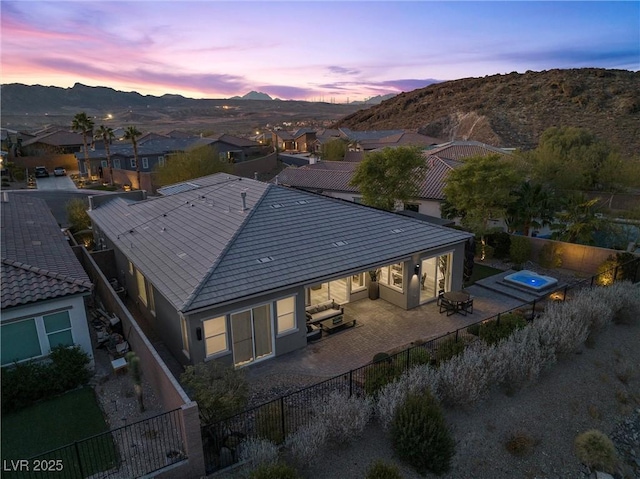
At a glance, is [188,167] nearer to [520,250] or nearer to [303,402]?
[520,250]

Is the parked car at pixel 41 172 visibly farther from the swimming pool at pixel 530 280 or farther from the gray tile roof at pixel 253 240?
the swimming pool at pixel 530 280

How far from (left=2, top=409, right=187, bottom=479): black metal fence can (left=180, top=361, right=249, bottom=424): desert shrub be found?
665 mm

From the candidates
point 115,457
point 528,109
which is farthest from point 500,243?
point 528,109

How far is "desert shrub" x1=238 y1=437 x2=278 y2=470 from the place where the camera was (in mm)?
9084

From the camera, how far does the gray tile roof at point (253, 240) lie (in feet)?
45.5

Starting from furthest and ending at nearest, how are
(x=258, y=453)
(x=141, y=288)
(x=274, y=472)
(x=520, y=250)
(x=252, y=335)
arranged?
1. (x=520, y=250)
2. (x=141, y=288)
3. (x=252, y=335)
4. (x=258, y=453)
5. (x=274, y=472)

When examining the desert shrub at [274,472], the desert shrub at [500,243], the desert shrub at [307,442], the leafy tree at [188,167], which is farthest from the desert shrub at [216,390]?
the leafy tree at [188,167]

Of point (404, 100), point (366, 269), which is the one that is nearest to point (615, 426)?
point (366, 269)

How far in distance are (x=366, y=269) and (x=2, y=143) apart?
71559 millimetres

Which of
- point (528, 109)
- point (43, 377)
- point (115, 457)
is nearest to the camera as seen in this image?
point (115, 457)

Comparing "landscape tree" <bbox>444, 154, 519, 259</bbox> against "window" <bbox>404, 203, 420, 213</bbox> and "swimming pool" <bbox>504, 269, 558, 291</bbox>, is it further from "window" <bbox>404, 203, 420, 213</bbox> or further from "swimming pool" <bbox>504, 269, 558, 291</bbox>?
"window" <bbox>404, 203, 420, 213</bbox>

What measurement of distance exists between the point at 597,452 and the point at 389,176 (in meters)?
19.7

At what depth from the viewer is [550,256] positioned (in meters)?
23.5

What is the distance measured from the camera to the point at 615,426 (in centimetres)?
1249
